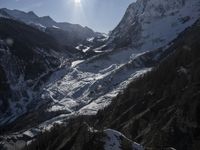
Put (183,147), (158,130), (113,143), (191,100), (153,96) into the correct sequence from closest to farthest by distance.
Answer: (113,143)
(183,147)
(158,130)
(191,100)
(153,96)

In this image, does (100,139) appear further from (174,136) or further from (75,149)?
(174,136)

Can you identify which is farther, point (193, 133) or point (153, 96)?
point (153, 96)

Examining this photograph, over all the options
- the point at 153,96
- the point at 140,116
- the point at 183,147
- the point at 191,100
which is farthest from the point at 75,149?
the point at 153,96

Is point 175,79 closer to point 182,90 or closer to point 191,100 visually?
point 182,90

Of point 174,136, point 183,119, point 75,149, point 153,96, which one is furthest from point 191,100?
point 75,149

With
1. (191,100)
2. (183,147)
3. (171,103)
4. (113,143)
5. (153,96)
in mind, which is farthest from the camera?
(153,96)

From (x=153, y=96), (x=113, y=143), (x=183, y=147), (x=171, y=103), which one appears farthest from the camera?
(x=153, y=96)

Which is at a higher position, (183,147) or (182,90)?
(182,90)

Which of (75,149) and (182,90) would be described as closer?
(75,149)

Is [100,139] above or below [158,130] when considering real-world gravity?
above
